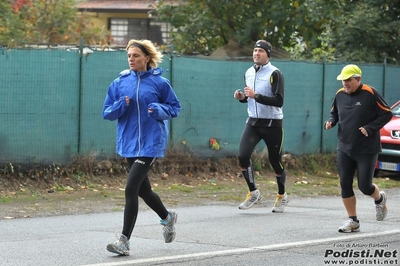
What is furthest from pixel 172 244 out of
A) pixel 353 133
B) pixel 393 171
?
pixel 393 171

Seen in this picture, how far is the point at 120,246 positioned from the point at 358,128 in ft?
10.1

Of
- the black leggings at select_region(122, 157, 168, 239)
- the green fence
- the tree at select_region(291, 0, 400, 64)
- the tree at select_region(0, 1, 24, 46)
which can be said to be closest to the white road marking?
the black leggings at select_region(122, 157, 168, 239)

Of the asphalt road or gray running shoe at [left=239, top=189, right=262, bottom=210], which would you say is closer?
the asphalt road

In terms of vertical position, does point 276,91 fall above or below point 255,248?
above

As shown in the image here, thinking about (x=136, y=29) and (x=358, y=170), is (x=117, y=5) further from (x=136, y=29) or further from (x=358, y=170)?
(x=358, y=170)

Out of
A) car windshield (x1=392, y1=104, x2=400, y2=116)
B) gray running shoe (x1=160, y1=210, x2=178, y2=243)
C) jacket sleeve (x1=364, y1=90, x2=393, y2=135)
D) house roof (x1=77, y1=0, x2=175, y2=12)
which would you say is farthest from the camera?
house roof (x1=77, y1=0, x2=175, y2=12)

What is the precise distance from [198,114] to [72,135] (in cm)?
262

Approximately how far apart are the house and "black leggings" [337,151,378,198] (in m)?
32.7

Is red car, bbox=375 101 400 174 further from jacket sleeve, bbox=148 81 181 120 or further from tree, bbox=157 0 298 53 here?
jacket sleeve, bbox=148 81 181 120

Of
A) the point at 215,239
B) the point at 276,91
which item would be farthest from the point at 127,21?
the point at 215,239

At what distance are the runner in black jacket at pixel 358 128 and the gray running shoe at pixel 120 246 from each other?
2720mm

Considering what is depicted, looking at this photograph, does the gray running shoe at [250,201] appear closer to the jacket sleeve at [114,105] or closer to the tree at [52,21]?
the jacket sleeve at [114,105]

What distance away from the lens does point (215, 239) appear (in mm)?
9023

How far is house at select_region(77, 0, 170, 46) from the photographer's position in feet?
138
